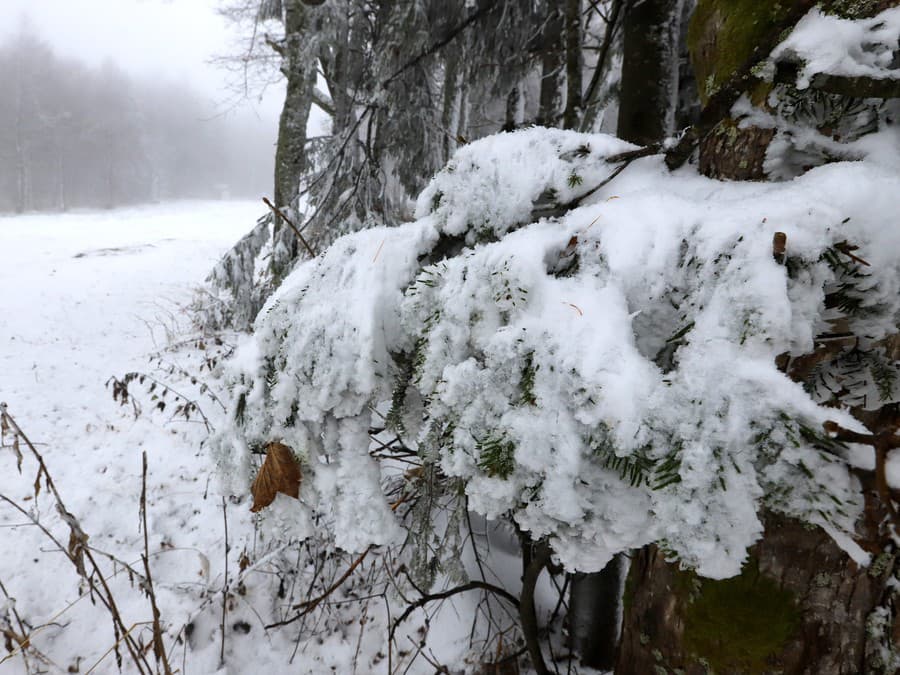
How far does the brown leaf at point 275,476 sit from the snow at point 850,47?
1461 millimetres

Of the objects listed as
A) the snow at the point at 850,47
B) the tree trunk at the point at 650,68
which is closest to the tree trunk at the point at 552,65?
the tree trunk at the point at 650,68

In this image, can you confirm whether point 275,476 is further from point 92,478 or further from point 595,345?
point 92,478

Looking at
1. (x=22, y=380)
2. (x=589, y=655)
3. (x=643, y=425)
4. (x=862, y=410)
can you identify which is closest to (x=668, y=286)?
(x=643, y=425)

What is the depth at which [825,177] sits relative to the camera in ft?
2.70

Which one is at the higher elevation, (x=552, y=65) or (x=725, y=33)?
(x=552, y=65)

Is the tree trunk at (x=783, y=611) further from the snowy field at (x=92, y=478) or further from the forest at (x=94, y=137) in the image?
the forest at (x=94, y=137)

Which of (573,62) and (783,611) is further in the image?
(573,62)

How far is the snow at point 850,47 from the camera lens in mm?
781

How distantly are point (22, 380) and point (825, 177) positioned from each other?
792 centimetres

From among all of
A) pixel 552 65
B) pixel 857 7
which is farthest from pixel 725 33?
pixel 552 65

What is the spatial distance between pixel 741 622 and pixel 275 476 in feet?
4.06

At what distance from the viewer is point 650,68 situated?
205 cm

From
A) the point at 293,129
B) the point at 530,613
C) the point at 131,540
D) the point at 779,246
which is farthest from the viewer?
the point at 293,129

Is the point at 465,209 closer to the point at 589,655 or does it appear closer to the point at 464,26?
the point at 589,655
